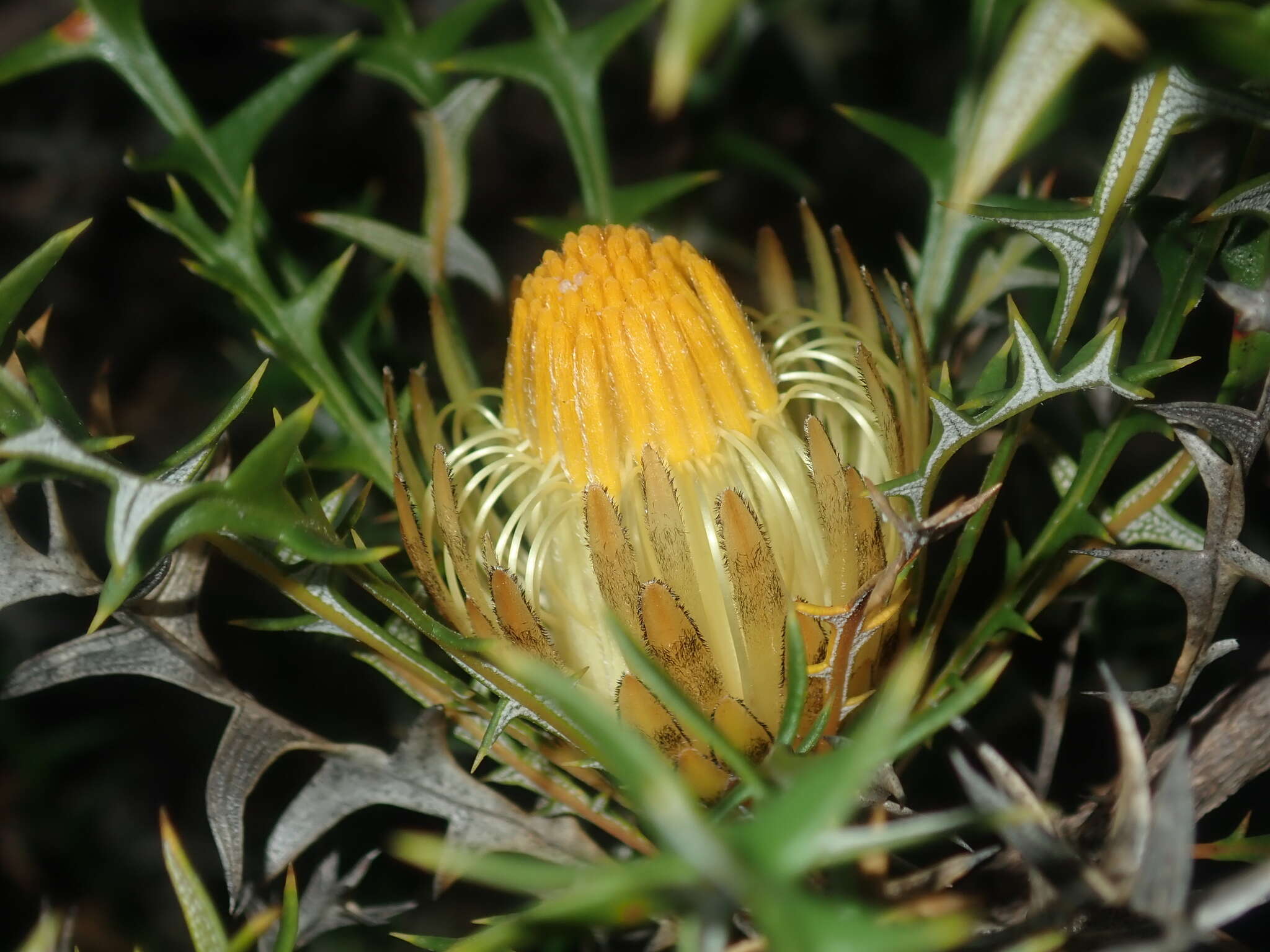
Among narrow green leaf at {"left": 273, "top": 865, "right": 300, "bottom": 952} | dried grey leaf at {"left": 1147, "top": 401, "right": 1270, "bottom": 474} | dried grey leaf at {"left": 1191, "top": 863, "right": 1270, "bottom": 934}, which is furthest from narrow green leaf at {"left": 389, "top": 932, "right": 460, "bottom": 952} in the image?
dried grey leaf at {"left": 1147, "top": 401, "right": 1270, "bottom": 474}

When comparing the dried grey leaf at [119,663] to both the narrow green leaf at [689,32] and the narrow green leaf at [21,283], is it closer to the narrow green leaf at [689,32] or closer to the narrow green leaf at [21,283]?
the narrow green leaf at [21,283]

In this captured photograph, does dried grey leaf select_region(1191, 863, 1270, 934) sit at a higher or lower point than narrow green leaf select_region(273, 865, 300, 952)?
higher

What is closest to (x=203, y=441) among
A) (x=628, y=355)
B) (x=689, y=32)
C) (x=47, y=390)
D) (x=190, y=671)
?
(x=47, y=390)

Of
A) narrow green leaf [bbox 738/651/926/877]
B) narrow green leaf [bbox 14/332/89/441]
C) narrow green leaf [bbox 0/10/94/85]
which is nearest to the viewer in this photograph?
narrow green leaf [bbox 738/651/926/877]

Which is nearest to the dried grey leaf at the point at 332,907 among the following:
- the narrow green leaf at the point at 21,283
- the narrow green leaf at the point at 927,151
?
the narrow green leaf at the point at 21,283

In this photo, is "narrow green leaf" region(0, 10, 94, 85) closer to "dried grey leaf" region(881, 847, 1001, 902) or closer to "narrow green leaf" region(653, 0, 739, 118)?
"narrow green leaf" region(653, 0, 739, 118)

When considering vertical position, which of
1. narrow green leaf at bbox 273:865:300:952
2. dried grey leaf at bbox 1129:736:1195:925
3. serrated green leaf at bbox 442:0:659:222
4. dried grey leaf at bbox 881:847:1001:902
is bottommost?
narrow green leaf at bbox 273:865:300:952
